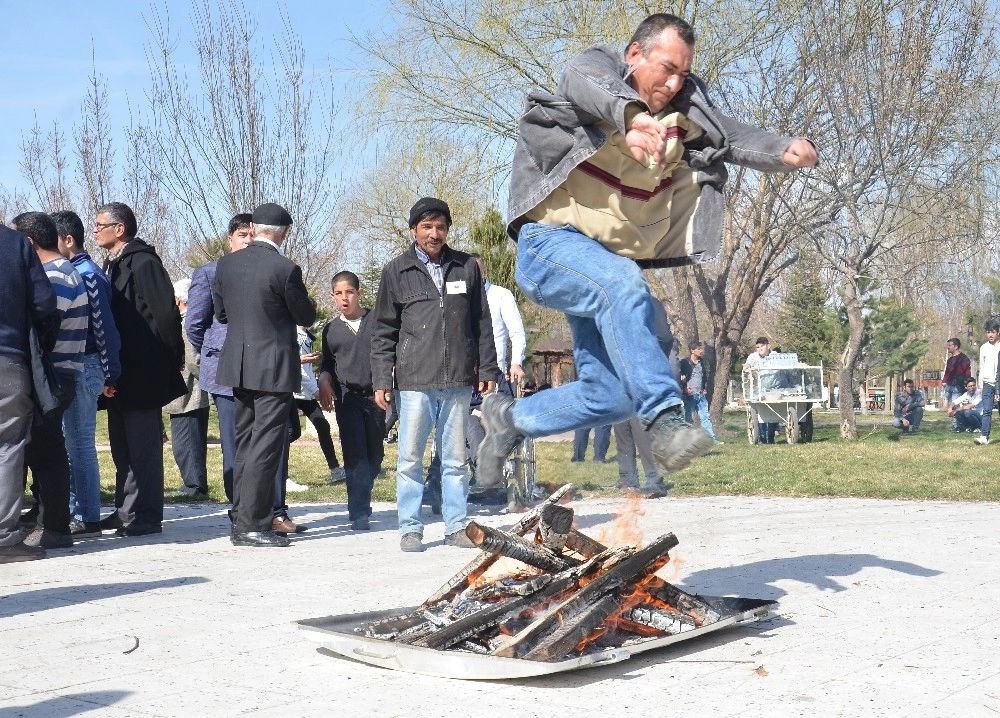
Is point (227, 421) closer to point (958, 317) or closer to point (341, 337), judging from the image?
point (341, 337)

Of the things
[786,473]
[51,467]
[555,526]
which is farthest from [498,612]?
[786,473]

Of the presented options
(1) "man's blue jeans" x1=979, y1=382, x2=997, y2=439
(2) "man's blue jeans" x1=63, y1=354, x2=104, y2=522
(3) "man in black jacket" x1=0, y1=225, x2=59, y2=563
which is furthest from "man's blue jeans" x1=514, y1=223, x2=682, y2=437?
(1) "man's blue jeans" x1=979, y1=382, x2=997, y2=439

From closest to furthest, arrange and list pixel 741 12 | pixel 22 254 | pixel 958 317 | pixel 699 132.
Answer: pixel 699 132 → pixel 22 254 → pixel 741 12 → pixel 958 317

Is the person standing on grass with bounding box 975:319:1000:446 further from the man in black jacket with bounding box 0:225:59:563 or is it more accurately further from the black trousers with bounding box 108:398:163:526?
the man in black jacket with bounding box 0:225:59:563

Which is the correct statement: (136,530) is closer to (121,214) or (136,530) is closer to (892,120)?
(121,214)

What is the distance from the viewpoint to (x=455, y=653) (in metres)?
3.87

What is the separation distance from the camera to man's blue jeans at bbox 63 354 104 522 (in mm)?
7770

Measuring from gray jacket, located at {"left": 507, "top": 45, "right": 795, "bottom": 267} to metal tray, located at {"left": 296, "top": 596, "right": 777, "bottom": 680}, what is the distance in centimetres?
153

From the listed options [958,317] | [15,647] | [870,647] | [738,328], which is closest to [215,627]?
[15,647]

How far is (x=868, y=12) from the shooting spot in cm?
2134

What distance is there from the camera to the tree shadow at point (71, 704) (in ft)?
11.4

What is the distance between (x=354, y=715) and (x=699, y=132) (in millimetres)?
2733

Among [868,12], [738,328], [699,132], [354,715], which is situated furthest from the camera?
[738,328]

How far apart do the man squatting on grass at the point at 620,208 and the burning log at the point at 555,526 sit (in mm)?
365
